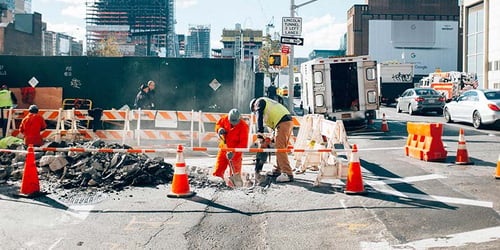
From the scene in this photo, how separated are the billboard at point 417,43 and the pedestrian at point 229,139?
91.1m

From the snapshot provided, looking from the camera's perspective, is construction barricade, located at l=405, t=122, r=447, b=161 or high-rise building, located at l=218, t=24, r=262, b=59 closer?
construction barricade, located at l=405, t=122, r=447, b=161

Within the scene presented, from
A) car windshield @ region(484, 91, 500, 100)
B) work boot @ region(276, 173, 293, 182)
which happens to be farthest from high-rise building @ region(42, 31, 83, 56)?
work boot @ region(276, 173, 293, 182)

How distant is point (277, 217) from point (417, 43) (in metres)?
98.1

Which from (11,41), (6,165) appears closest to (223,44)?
(11,41)

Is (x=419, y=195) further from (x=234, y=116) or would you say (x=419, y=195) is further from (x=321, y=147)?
(x=234, y=116)

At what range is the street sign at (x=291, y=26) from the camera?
2144cm

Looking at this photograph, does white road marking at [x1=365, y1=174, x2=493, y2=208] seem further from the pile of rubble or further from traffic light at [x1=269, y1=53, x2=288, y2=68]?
A: traffic light at [x1=269, y1=53, x2=288, y2=68]

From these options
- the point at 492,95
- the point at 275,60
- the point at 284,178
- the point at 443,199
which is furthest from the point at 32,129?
the point at 492,95

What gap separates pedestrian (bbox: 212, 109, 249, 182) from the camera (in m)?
10.6

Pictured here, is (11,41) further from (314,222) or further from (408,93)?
(314,222)

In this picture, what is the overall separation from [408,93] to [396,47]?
71433 millimetres

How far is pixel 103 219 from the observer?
7.92 metres

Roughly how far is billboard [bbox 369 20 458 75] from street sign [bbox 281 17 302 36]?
79.9 metres

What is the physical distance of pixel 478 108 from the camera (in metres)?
20.9
